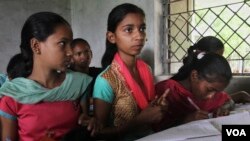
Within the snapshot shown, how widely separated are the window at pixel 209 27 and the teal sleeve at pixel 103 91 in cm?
103

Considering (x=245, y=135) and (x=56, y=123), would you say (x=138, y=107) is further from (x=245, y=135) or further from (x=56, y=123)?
(x=245, y=135)

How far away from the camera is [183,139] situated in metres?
0.83

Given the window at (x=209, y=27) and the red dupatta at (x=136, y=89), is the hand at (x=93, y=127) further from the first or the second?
the window at (x=209, y=27)

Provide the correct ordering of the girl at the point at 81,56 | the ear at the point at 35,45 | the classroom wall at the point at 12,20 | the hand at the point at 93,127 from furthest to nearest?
1. the classroom wall at the point at 12,20
2. the girl at the point at 81,56
3. the ear at the point at 35,45
4. the hand at the point at 93,127

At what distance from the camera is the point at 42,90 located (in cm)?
104

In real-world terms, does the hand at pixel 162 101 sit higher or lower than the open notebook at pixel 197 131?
higher

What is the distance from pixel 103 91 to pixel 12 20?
2.06 m

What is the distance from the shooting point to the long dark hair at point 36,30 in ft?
Answer: 3.45

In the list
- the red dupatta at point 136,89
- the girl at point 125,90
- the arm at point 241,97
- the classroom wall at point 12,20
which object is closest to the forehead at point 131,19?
the girl at point 125,90

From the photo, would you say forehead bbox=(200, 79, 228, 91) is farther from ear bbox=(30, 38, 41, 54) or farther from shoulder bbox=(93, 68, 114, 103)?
ear bbox=(30, 38, 41, 54)

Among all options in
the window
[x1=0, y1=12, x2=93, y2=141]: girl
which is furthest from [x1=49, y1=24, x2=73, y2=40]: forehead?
the window

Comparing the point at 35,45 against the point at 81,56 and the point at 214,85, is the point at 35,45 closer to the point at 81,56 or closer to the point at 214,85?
the point at 214,85

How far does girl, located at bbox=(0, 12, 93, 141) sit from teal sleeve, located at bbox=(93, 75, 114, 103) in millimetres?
82

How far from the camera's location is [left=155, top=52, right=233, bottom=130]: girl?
130cm
